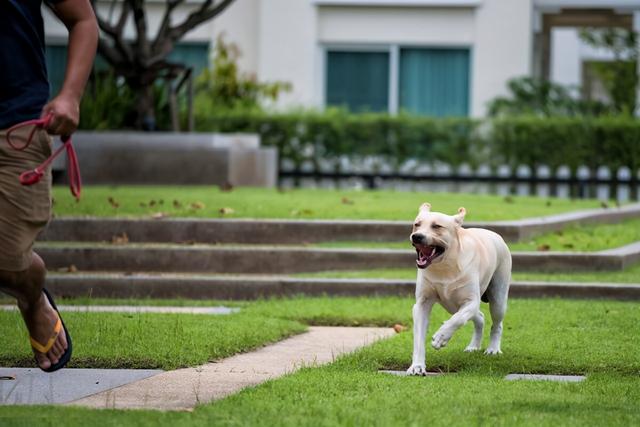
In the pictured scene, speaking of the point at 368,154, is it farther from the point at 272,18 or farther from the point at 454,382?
the point at 454,382

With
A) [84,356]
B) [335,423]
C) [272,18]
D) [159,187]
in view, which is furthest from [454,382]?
[272,18]

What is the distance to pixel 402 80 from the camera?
26.3 meters

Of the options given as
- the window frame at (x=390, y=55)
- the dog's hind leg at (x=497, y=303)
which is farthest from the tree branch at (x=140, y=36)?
the dog's hind leg at (x=497, y=303)

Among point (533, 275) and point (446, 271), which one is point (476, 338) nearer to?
point (446, 271)

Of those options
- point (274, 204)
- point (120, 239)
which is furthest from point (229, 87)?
point (120, 239)

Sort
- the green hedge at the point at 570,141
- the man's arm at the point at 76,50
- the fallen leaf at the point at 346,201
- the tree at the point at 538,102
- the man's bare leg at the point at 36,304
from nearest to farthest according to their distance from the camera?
the man's arm at the point at 76,50 → the man's bare leg at the point at 36,304 → the fallen leaf at the point at 346,201 → the green hedge at the point at 570,141 → the tree at the point at 538,102

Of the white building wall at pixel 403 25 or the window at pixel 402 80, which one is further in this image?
the window at pixel 402 80

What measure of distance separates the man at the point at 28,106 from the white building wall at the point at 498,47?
19475 millimetres

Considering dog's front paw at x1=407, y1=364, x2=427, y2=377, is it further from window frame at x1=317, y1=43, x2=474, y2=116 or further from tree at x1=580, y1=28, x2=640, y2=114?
window frame at x1=317, y1=43, x2=474, y2=116

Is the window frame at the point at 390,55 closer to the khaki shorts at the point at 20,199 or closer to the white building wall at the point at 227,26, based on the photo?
the white building wall at the point at 227,26

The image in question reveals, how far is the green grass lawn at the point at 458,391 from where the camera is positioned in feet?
20.3

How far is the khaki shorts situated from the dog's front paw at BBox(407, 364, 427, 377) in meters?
2.47

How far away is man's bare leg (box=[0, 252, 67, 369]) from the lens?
652 cm

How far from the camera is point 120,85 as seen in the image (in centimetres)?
1983
